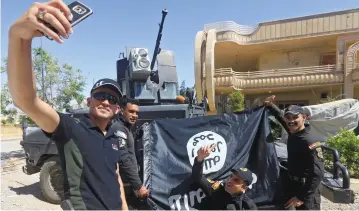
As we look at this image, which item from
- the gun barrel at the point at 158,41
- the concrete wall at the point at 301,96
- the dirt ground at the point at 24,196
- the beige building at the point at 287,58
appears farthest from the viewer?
the concrete wall at the point at 301,96

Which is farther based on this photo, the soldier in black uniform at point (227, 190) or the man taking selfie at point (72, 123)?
the soldier in black uniform at point (227, 190)

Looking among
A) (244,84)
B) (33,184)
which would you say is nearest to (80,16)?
(33,184)

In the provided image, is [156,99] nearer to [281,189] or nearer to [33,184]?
[33,184]

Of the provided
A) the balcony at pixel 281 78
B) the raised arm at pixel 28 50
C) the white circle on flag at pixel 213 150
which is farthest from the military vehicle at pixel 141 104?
the balcony at pixel 281 78

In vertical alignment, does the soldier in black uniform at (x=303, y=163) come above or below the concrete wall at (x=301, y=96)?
below

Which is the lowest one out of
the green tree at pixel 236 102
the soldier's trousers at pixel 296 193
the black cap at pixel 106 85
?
the soldier's trousers at pixel 296 193

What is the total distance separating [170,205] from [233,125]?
164cm

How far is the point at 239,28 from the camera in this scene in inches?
746

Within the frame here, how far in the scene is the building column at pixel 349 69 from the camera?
1538 centimetres

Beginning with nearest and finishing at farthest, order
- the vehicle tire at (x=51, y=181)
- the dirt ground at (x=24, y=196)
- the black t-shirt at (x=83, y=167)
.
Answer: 1. the black t-shirt at (x=83, y=167)
2. the dirt ground at (x=24, y=196)
3. the vehicle tire at (x=51, y=181)

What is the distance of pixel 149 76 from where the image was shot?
770 cm

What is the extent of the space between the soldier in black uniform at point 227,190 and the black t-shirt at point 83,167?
172 centimetres

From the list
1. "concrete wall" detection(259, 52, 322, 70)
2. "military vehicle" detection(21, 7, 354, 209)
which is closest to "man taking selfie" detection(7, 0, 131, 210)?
"military vehicle" detection(21, 7, 354, 209)

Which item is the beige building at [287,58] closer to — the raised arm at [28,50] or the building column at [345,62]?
the building column at [345,62]
